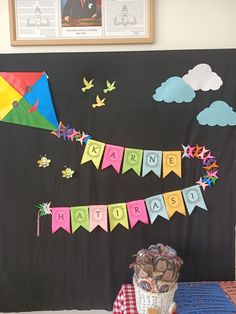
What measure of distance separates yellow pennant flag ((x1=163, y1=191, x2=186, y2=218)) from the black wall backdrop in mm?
36

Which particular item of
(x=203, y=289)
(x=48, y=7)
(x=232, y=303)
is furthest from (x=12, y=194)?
(x=232, y=303)

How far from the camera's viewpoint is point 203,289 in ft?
5.66

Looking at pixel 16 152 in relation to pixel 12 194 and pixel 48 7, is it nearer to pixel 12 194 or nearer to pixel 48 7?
pixel 12 194

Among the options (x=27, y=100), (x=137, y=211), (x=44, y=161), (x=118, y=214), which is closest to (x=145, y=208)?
(x=137, y=211)

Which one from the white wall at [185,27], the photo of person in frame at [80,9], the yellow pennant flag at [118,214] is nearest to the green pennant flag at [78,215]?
the yellow pennant flag at [118,214]

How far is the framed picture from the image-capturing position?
1.73 meters

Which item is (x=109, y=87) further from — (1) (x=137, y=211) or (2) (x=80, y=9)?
(1) (x=137, y=211)

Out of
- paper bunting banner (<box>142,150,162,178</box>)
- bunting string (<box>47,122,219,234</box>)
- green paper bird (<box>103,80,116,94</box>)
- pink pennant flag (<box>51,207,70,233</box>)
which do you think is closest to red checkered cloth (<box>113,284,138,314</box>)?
bunting string (<box>47,122,219,234</box>)

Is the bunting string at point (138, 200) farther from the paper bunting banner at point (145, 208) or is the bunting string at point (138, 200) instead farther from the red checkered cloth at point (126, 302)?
the red checkered cloth at point (126, 302)

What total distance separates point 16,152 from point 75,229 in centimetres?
55

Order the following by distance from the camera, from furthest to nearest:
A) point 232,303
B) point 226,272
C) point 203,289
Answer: point 226,272
point 203,289
point 232,303

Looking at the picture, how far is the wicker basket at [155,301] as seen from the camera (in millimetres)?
1474

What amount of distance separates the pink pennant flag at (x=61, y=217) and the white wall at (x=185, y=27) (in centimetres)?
89

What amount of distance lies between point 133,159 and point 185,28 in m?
0.78
